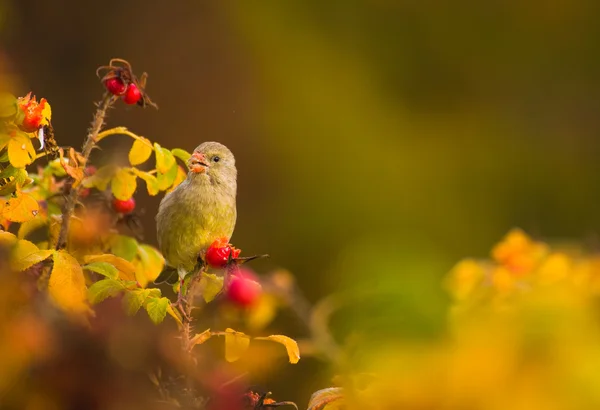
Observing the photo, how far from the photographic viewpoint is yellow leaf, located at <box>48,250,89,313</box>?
0.87 m

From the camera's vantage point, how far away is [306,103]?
393 cm

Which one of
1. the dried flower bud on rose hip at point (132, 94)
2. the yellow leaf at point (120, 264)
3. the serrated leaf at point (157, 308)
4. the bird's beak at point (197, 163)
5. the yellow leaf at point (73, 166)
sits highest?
the bird's beak at point (197, 163)

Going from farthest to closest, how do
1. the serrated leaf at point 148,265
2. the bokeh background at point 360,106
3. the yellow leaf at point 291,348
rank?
the bokeh background at point 360,106 → the serrated leaf at point 148,265 → the yellow leaf at point 291,348

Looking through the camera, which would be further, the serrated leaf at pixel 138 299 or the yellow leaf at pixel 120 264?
the yellow leaf at pixel 120 264

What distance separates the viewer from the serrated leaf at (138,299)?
2.86ft

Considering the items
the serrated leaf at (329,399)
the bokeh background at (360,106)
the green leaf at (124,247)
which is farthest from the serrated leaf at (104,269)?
the bokeh background at (360,106)

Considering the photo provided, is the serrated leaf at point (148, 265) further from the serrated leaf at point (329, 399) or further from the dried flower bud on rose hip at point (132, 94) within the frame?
the serrated leaf at point (329, 399)

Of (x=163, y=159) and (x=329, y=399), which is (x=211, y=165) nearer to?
(x=163, y=159)

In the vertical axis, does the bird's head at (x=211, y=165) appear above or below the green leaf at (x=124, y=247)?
above

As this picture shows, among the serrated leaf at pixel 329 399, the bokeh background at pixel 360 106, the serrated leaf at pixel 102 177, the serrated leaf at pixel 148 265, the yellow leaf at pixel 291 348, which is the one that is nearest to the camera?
the serrated leaf at pixel 329 399

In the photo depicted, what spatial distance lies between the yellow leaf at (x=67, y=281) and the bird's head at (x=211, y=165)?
9.5 inches

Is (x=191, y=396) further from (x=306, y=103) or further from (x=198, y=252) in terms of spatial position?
(x=306, y=103)

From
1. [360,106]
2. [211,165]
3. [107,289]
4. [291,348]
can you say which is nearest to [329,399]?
[291,348]

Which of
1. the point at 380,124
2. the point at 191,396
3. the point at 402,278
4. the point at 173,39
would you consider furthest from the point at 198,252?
the point at 173,39
